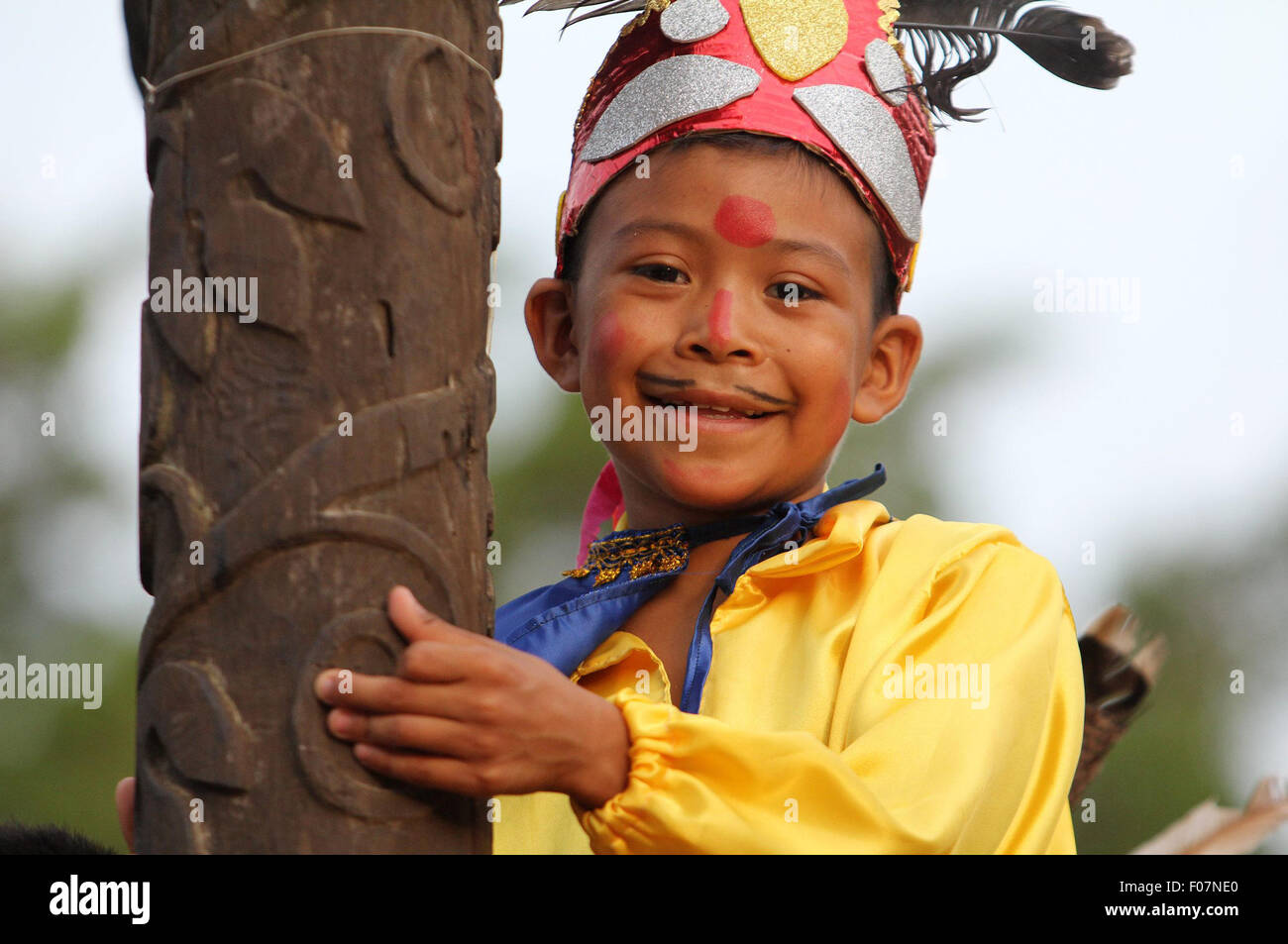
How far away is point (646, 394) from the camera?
2.88 meters

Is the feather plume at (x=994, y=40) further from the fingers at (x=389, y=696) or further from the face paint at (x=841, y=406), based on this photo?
the fingers at (x=389, y=696)

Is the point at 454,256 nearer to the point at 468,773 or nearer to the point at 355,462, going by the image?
the point at 355,462

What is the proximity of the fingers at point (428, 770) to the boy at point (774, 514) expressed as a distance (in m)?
0.19

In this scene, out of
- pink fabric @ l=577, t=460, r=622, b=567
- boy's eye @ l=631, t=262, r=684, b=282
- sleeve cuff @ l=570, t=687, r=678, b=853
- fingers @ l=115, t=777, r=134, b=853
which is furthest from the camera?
pink fabric @ l=577, t=460, r=622, b=567

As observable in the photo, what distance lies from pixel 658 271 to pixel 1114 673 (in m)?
1.34

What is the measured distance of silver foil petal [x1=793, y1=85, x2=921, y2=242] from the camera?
9.68ft

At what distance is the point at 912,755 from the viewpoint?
2.27m

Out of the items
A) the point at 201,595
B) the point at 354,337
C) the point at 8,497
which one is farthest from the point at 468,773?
the point at 8,497

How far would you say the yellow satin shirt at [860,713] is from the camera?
6.87 ft

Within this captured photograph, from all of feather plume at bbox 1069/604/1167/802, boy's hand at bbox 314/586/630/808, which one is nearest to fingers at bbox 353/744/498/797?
boy's hand at bbox 314/586/630/808

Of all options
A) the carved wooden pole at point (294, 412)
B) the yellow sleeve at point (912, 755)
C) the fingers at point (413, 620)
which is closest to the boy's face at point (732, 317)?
the yellow sleeve at point (912, 755)

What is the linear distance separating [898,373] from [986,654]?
89 cm

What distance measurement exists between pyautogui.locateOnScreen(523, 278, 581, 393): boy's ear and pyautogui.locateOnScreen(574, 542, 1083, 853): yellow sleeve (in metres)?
0.95
